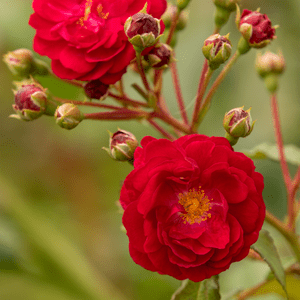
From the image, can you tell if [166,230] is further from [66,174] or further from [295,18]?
[66,174]

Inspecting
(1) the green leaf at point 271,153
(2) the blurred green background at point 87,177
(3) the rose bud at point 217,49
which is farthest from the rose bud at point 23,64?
(2) the blurred green background at point 87,177

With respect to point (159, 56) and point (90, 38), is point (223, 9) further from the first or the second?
point (90, 38)

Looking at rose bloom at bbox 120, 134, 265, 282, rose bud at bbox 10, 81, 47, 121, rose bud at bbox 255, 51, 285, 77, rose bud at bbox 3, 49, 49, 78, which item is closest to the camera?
rose bloom at bbox 120, 134, 265, 282

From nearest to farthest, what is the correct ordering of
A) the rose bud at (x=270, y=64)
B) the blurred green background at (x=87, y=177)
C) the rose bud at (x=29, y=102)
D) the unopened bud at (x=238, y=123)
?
the unopened bud at (x=238, y=123), the rose bud at (x=29, y=102), the rose bud at (x=270, y=64), the blurred green background at (x=87, y=177)

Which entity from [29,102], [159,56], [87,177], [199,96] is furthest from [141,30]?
[87,177]

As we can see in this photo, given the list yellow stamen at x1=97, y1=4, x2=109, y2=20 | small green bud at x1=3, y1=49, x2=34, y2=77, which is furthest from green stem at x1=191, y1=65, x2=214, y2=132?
small green bud at x1=3, y1=49, x2=34, y2=77

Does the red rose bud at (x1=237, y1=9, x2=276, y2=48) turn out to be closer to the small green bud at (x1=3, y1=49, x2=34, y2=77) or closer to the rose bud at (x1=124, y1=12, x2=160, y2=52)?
the rose bud at (x1=124, y1=12, x2=160, y2=52)

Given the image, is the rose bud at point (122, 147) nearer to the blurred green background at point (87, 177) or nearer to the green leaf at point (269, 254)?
the green leaf at point (269, 254)
